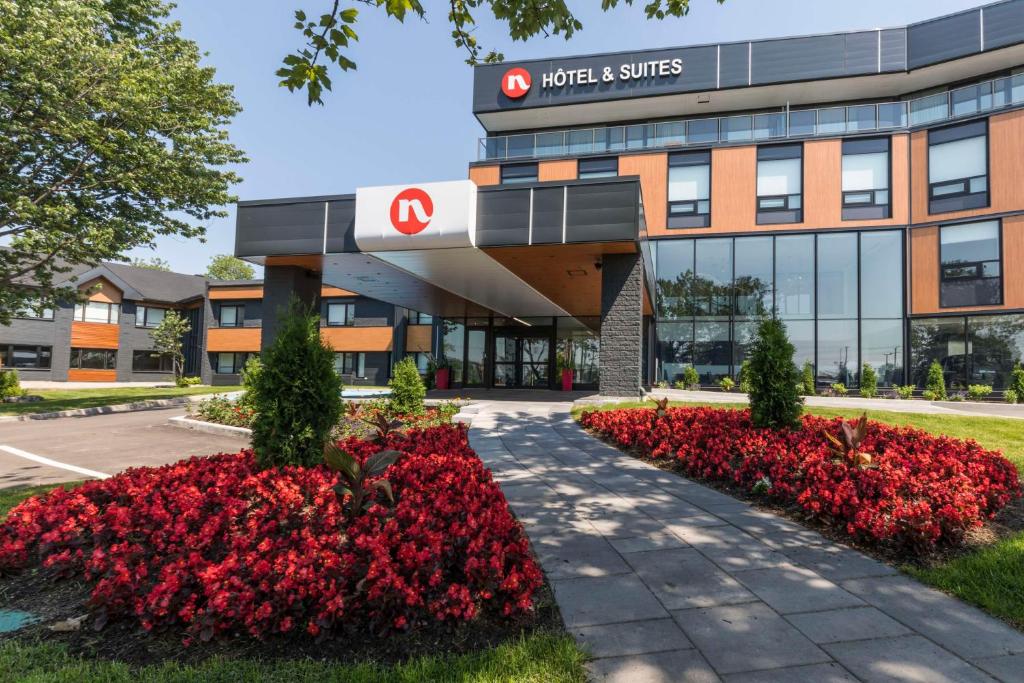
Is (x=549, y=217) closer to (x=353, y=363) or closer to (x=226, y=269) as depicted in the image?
(x=353, y=363)

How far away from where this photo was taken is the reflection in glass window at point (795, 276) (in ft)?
76.7

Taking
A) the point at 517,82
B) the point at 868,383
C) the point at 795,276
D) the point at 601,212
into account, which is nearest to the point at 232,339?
the point at 517,82

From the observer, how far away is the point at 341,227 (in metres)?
13.1

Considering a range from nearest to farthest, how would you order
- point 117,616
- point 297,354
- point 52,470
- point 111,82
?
point 117,616 < point 297,354 < point 52,470 < point 111,82

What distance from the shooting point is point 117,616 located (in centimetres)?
296

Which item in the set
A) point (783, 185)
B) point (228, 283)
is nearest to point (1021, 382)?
point (783, 185)

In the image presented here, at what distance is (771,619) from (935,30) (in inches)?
1290

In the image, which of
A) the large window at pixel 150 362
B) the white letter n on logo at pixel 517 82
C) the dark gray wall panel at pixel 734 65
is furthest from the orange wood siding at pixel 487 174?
the large window at pixel 150 362

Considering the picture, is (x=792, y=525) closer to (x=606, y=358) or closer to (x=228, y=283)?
(x=606, y=358)

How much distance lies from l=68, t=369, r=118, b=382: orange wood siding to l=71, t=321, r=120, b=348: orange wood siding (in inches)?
76.0

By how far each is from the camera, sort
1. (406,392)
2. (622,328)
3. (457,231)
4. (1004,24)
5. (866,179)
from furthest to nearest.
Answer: (866,179) → (1004,24) → (622,328) → (457,231) → (406,392)

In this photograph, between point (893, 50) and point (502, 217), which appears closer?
point (502, 217)

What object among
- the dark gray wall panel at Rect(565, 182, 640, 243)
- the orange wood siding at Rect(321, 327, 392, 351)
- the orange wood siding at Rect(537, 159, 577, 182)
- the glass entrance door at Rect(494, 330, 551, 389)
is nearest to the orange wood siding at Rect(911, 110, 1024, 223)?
the orange wood siding at Rect(537, 159, 577, 182)

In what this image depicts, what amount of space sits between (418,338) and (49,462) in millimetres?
23690
